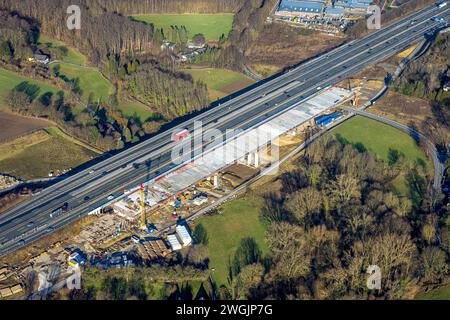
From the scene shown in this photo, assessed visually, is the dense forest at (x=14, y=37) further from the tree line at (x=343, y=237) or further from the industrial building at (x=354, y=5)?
the industrial building at (x=354, y=5)

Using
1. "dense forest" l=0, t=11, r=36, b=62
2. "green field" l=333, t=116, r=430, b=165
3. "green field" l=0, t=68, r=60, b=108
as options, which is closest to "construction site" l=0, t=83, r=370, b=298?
"green field" l=333, t=116, r=430, b=165

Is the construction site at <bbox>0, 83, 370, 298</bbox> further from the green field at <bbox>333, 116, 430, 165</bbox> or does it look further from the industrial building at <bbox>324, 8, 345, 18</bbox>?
the industrial building at <bbox>324, 8, 345, 18</bbox>

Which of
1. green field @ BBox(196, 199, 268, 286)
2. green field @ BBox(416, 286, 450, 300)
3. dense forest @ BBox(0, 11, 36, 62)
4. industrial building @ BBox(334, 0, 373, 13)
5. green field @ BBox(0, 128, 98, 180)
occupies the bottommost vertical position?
green field @ BBox(416, 286, 450, 300)

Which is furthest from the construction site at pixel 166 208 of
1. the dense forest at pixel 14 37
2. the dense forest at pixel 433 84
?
the dense forest at pixel 14 37

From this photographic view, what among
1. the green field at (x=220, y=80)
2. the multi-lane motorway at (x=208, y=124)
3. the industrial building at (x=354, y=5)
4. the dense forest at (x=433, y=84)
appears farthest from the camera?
the industrial building at (x=354, y=5)

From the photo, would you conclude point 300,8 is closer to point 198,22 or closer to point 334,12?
point 334,12

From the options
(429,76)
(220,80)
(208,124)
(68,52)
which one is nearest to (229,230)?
(208,124)

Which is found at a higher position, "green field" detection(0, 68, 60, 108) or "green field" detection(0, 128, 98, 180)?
"green field" detection(0, 68, 60, 108)
